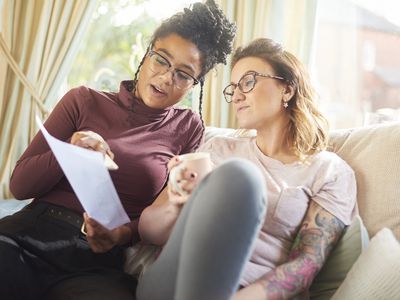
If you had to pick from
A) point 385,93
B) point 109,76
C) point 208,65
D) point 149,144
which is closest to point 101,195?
point 149,144

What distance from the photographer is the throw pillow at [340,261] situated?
42.9 inches

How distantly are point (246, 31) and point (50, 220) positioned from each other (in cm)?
156

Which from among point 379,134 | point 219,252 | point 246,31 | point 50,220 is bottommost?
point 50,220

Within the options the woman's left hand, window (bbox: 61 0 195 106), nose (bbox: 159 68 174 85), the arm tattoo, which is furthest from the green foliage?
the arm tattoo

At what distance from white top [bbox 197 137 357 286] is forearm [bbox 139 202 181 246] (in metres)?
0.23

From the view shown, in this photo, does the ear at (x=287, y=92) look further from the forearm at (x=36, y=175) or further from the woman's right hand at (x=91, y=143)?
the forearm at (x=36, y=175)

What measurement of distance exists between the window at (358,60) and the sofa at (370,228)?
0.65 metres

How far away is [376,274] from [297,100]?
0.55 metres

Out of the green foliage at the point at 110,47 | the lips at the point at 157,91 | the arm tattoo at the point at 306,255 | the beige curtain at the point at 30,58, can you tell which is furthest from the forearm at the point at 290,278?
the green foliage at the point at 110,47

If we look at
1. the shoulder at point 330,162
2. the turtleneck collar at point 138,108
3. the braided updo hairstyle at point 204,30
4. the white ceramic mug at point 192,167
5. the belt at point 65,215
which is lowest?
the belt at point 65,215

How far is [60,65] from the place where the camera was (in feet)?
7.59

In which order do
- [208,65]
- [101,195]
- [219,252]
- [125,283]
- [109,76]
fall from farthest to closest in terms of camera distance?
[109,76] → [208,65] → [125,283] → [101,195] → [219,252]

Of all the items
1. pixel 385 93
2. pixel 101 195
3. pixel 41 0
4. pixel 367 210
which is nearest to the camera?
pixel 101 195

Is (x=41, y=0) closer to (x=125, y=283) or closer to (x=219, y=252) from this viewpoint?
(x=125, y=283)
